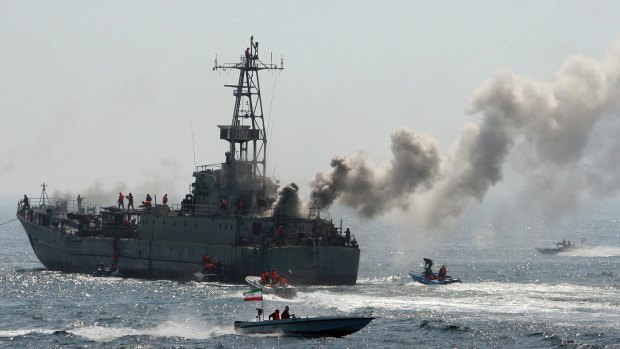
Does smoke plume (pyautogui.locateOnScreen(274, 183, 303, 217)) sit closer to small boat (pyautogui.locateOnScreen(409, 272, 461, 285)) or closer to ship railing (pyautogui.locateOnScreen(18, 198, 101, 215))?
small boat (pyautogui.locateOnScreen(409, 272, 461, 285))

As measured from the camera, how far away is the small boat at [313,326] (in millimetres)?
60844

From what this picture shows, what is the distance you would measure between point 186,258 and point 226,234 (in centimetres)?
486

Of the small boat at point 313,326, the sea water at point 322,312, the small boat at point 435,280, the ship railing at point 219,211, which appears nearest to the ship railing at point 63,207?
the sea water at point 322,312

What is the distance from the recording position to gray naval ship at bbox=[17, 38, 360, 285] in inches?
3344

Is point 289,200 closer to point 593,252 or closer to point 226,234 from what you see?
point 226,234

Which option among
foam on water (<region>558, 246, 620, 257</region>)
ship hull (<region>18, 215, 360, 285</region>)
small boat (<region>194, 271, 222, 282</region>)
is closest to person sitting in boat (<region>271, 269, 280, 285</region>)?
ship hull (<region>18, 215, 360, 285</region>)

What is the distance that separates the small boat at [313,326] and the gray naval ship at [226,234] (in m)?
22.3

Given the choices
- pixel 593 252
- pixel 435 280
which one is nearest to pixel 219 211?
pixel 435 280

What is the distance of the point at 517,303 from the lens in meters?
73.9

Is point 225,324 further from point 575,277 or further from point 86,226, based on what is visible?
point 575,277

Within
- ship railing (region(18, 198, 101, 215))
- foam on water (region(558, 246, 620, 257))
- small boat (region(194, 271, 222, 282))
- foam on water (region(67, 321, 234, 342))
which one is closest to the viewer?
foam on water (region(67, 321, 234, 342))

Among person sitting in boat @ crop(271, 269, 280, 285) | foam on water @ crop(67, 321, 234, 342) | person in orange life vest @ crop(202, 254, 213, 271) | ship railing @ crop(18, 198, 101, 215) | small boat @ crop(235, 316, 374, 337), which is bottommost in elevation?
foam on water @ crop(67, 321, 234, 342)

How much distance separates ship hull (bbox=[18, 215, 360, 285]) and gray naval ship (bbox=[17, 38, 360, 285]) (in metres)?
0.08

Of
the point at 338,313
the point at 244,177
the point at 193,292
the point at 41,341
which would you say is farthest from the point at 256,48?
the point at 41,341
